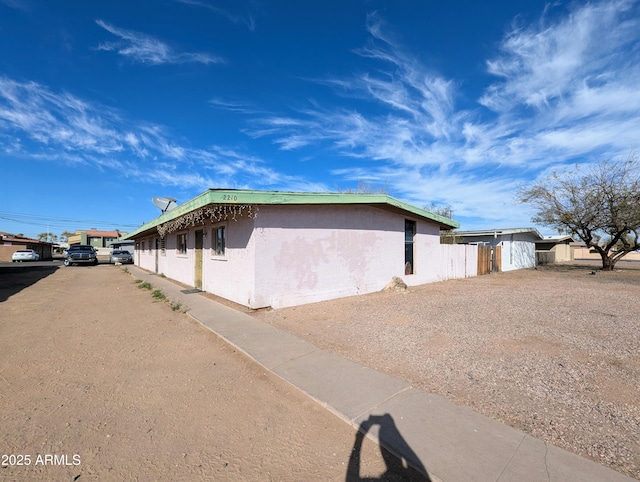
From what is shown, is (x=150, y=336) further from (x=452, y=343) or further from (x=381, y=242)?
(x=381, y=242)

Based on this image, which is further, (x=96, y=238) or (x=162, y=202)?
(x=96, y=238)

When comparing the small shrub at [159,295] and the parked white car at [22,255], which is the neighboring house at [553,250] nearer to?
the small shrub at [159,295]

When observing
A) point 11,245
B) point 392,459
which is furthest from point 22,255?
point 392,459

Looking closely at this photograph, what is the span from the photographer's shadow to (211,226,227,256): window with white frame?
748 centimetres

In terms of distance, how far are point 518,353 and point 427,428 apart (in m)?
2.87

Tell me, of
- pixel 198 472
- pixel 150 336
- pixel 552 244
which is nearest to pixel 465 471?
pixel 198 472

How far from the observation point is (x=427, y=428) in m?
2.75

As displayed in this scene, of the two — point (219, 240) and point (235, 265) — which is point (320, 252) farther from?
point (219, 240)

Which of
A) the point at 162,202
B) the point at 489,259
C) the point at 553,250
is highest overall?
the point at 162,202

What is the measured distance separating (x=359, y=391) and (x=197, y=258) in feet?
31.6

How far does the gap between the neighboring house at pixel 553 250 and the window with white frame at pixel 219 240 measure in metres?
29.8

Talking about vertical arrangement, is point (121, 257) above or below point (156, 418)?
above

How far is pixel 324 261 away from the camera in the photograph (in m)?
8.87

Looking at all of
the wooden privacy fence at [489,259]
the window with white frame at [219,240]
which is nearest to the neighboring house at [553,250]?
the wooden privacy fence at [489,259]
